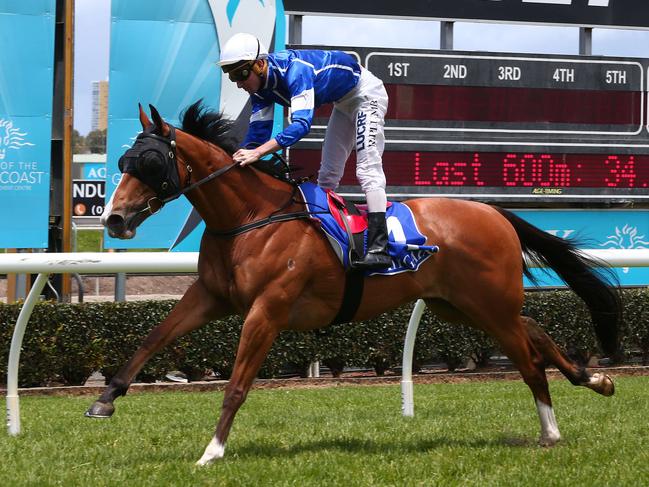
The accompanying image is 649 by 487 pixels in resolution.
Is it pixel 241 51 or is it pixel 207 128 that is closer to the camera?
pixel 241 51

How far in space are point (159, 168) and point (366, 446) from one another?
1.51 metres

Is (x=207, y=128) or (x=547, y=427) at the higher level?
(x=207, y=128)

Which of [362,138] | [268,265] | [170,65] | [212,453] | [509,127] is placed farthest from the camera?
[509,127]

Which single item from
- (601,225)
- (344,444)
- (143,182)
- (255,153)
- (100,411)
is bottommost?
(344,444)

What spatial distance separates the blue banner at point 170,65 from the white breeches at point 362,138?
4.36 m

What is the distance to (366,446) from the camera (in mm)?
4371

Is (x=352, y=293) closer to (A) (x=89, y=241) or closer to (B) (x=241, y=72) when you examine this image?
(B) (x=241, y=72)

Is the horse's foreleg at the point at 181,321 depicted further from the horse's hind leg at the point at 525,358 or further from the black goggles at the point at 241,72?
the horse's hind leg at the point at 525,358

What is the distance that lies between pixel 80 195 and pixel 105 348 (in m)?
14.7

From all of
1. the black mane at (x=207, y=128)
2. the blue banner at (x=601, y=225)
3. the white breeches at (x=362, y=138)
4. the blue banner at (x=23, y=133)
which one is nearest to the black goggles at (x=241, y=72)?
the black mane at (x=207, y=128)

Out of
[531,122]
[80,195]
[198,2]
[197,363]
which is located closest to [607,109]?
[531,122]

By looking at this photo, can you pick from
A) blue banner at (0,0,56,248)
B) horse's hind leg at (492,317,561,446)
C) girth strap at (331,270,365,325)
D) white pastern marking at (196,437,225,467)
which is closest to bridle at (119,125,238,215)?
girth strap at (331,270,365,325)

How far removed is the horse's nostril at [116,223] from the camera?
154 inches

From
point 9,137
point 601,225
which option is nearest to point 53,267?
point 9,137
